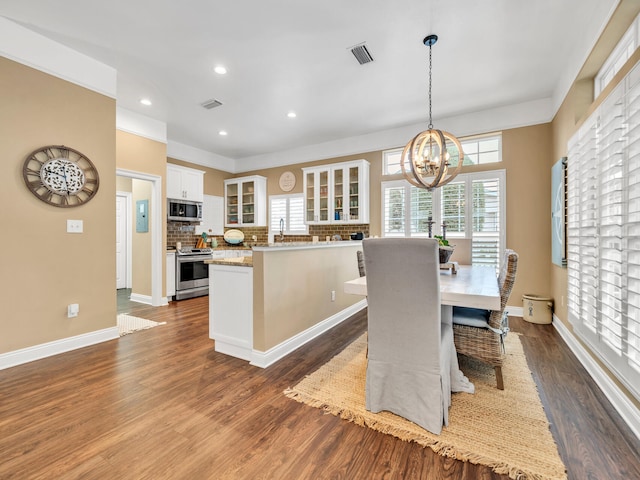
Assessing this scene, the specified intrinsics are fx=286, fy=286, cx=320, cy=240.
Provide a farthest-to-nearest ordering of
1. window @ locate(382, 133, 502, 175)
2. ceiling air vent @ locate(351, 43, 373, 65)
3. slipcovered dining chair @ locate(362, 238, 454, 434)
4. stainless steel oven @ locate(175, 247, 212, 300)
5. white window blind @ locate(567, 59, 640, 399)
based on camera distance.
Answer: stainless steel oven @ locate(175, 247, 212, 300) → window @ locate(382, 133, 502, 175) → ceiling air vent @ locate(351, 43, 373, 65) → white window blind @ locate(567, 59, 640, 399) → slipcovered dining chair @ locate(362, 238, 454, 434)

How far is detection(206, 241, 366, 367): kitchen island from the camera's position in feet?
8.23

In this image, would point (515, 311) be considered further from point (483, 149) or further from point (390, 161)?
point (390, 161)

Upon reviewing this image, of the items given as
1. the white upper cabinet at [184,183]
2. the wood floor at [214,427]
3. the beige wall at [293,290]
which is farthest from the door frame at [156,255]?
the beige wall at [293,290]

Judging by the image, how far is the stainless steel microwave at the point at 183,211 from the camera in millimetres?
5203

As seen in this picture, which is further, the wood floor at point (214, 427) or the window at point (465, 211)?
the window at point (465, 211)

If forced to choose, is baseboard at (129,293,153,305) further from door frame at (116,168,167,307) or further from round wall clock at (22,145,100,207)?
round wall clock at (22,145,100,207)

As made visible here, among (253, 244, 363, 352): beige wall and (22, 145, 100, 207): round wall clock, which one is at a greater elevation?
(22, 145, 100, 207): round wall clock

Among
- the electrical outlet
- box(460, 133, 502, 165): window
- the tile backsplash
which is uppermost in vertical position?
box(460, 133, 502, 165): window

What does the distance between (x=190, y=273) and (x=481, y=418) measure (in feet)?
16.1

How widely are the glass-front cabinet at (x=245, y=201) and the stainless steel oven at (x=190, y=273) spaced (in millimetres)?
1323

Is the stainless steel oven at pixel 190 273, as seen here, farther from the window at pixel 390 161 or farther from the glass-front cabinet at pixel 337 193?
the window at pixel 390 161

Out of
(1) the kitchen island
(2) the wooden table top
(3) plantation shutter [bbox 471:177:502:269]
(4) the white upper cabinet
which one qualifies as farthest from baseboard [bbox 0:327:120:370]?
Result: (3) plantation shutter [bbox 471:177:502:269]

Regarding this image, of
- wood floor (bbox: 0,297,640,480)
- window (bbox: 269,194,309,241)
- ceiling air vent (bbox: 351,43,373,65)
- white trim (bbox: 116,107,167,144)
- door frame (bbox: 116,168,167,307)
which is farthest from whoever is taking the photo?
window (bbox: 269,194,309,241)

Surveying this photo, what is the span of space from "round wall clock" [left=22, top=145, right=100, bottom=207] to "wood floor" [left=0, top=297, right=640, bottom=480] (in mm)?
1554
